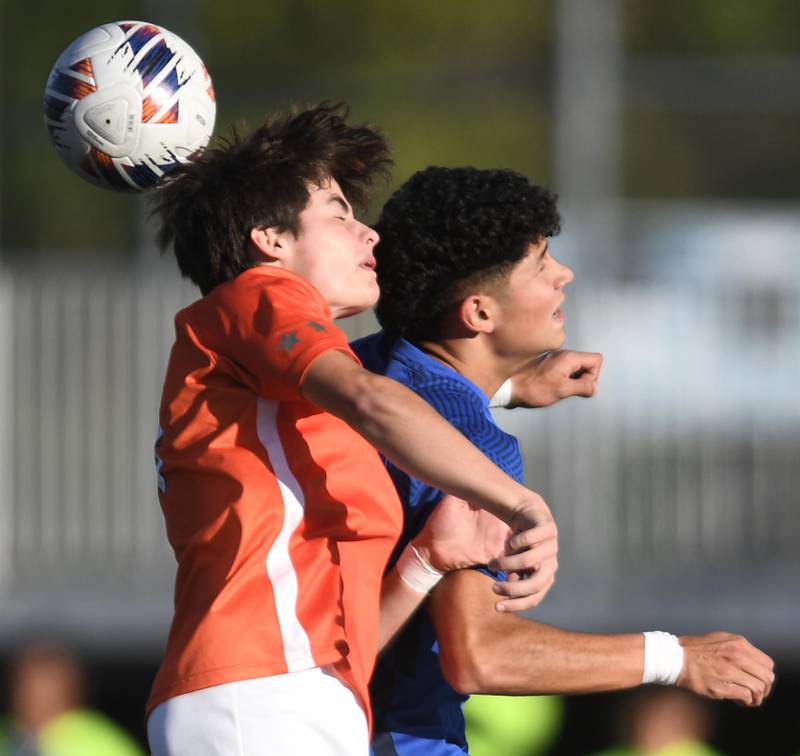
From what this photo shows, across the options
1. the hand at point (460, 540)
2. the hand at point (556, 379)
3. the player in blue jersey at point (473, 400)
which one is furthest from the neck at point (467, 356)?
the hand at point (460, 540)

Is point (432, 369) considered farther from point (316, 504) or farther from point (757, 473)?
point (757, 473)

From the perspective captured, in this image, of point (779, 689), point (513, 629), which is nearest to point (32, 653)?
point (779, 689)

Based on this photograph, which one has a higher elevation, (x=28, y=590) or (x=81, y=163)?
(x=81, y=163)

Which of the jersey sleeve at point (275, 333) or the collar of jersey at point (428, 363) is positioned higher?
the jersey sleeve at point (275, 333)

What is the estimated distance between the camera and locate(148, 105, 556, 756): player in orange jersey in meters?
2.82

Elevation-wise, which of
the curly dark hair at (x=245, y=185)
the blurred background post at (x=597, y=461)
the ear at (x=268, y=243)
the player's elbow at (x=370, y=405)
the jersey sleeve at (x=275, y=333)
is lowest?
the blurred background post at (x=597, y=461)

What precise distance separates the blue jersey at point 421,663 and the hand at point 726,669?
525mm

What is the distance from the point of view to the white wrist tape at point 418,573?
336 centimetres

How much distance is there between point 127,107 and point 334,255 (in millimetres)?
791

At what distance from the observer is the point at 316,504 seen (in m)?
3.04

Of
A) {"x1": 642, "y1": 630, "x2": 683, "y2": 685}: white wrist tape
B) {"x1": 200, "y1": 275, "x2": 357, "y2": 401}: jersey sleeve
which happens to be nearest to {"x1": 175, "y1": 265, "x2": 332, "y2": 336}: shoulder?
{"x1": 200, "y1": 275, "x2": 357, "y2": 401}: jersey sleeve

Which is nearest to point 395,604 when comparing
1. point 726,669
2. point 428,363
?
point 428,363

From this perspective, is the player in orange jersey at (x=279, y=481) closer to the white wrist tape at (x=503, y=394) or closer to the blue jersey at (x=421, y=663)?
the blue jersey at (x=421, y=663)

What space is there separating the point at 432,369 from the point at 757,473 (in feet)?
17.0
